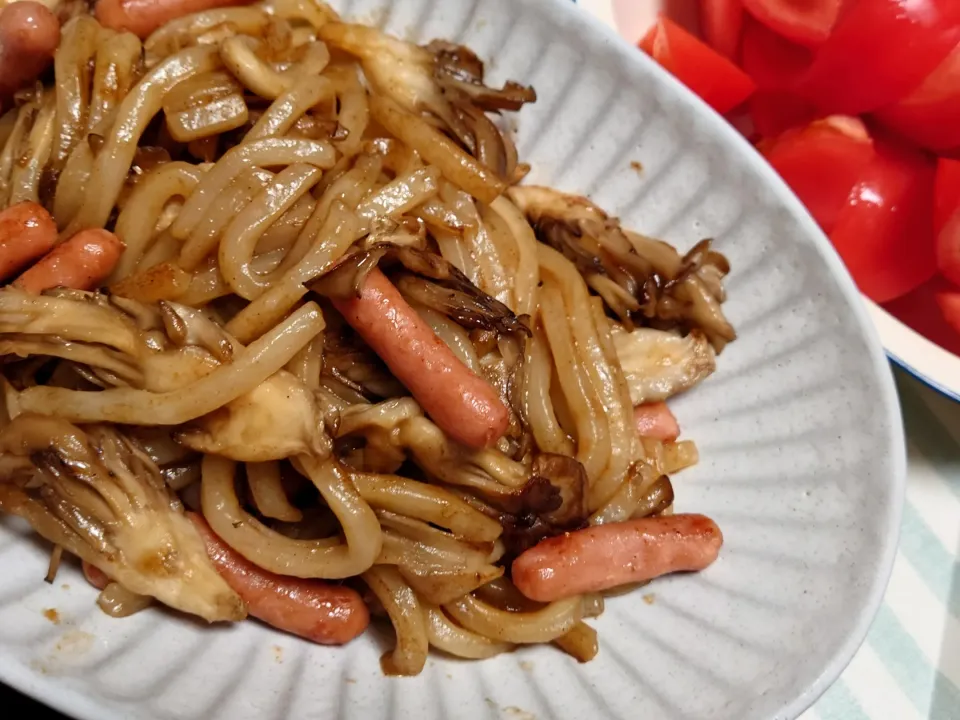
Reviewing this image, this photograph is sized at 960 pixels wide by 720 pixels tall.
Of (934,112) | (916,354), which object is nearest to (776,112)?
(934,112)

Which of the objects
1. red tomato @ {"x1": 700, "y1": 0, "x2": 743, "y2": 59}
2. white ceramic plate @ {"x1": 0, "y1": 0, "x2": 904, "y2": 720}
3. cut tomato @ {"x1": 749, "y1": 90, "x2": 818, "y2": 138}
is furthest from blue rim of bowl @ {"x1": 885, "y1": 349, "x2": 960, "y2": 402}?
red tomato @ {"x1": 700, "y1": 0, "x2": 743, "y2": 59}

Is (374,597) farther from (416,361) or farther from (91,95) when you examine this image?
(91,95)

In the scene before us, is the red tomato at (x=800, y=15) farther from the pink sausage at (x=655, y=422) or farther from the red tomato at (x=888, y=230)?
the pink sausage at (x=655, y=422)

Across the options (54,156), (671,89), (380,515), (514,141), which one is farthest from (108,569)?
(671,89)

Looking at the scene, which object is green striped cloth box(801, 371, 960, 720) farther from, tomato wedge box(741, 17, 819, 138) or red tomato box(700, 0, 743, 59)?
red tomato box(700, 0, 743, 59)

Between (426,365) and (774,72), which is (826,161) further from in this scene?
(426,365)

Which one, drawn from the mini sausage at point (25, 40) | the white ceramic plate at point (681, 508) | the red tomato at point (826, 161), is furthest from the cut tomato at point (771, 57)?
the mini sausage at point (25, 40)

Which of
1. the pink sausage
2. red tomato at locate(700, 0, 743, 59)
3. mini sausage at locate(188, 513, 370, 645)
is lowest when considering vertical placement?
mini sausage at locate(188, 513, 370, 645)
